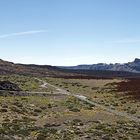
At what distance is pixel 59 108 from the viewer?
186 ft

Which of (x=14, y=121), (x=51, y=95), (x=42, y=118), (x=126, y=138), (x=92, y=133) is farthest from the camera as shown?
(x=51, y=95)

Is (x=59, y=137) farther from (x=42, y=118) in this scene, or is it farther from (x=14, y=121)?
(x=42, y=118)

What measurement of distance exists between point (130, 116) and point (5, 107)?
17.1m

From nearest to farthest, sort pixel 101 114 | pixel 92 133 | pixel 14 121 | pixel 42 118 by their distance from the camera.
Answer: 1. pixel 92 133
2. pixel 14 121
3. pixel 42 118
4. pixel 101 114

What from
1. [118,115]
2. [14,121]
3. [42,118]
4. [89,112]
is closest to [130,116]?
[118,115]

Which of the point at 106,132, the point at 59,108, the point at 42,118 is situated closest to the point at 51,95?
the point at 59,108

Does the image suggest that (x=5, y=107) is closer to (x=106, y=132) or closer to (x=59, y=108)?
(x=59, y=108)

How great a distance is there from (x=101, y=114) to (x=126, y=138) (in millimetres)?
16676

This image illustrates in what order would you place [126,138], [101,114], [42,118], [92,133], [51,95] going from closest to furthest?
[126,138] < [92,133] < [42,118] < [101,114] < [51,95]

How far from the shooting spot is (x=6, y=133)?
1351 inches

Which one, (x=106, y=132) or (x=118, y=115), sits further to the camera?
(x=118, y=115)

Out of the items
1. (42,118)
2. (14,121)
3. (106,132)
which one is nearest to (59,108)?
(42,118)

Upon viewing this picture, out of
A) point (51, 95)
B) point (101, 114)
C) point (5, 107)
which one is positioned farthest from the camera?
point (51, 95)

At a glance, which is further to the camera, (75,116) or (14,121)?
(75,116)
